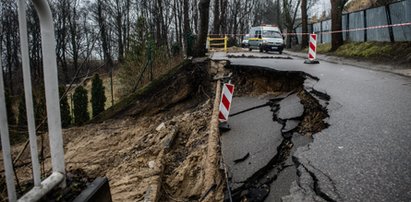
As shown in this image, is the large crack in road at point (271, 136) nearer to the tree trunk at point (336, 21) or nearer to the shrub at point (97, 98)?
the tree trunk at point (336, 21)

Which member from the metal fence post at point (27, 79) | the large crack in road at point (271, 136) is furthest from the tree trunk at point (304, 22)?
the metal fence post at point (27, 79)

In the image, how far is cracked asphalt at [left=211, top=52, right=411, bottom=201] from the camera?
3148 millimetres

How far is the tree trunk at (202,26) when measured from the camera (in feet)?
50.4

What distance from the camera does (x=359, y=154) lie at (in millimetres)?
3971

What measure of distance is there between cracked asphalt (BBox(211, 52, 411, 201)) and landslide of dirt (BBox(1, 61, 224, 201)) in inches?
41.8

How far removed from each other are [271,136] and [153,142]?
370 cm

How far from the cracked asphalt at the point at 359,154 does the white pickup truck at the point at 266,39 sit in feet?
57.6

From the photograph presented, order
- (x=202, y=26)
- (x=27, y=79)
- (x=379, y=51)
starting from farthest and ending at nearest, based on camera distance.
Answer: (x=379, y=51) < (x=202, y=26) < (x=27, y=79)

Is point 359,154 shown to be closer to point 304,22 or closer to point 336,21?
point 336,21

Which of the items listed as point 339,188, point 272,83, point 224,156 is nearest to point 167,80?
point 272,83

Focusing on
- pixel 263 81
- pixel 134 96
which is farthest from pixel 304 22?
pixel 134 96

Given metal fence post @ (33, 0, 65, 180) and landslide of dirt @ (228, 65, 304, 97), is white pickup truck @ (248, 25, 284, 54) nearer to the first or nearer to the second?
landslide of dirt @ (228, 65, 304, 97)

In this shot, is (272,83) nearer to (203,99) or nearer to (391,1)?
(203,99)

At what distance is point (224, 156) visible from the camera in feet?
16.0
